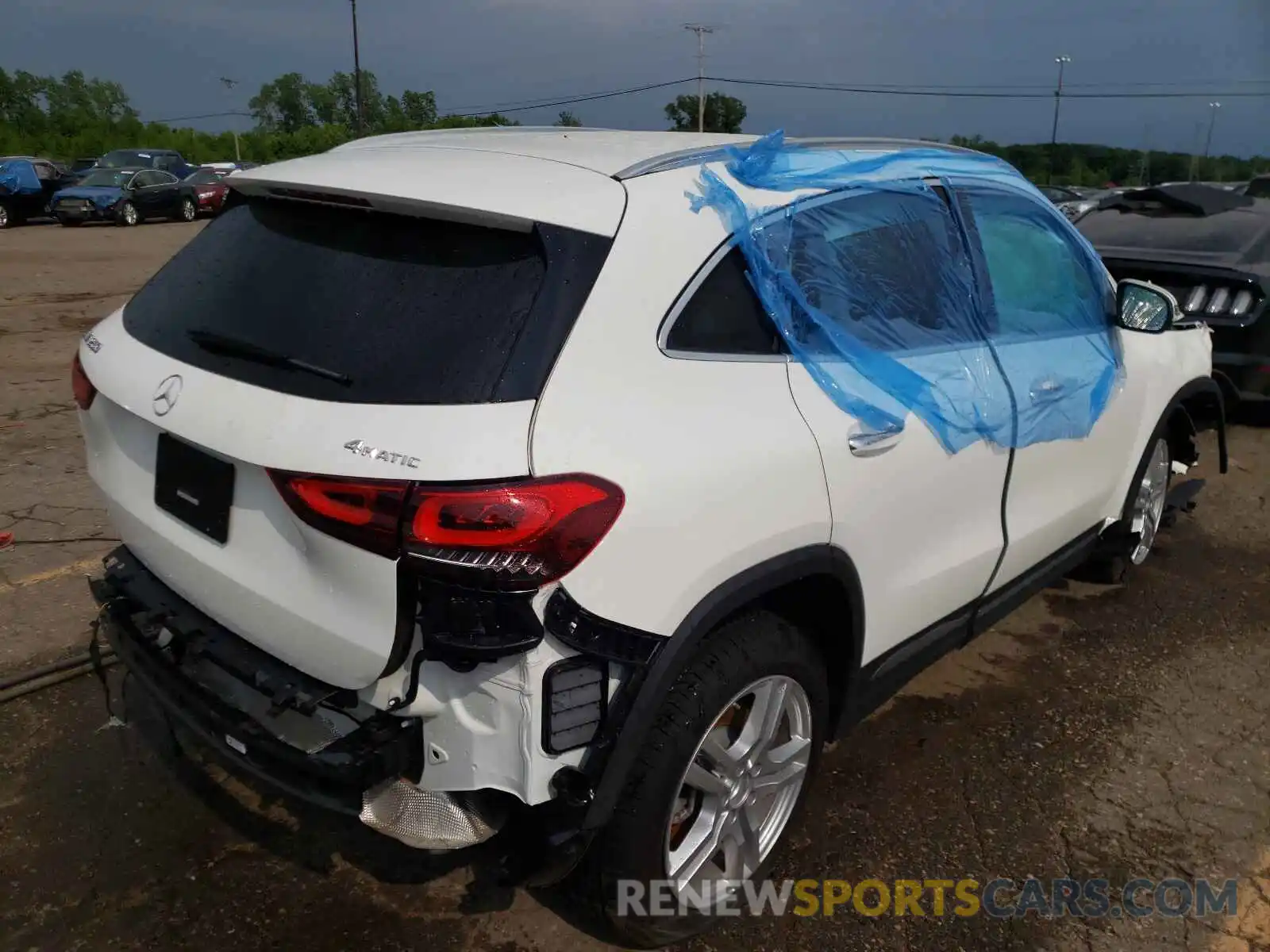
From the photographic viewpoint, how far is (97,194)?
79.2 ft

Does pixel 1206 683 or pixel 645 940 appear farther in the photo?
pixel 1206 683

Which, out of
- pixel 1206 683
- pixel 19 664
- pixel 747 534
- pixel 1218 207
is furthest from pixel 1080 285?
pixel 1218 207

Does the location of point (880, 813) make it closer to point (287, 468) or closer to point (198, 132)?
point (287, 468)

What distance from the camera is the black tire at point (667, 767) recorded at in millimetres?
2146

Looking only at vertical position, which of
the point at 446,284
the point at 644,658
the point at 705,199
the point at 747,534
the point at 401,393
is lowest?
the point at 644,658

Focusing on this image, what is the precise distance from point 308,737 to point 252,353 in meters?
0.84

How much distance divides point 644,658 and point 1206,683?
2882 millimetres

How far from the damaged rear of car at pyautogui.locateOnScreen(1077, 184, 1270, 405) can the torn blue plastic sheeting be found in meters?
3.45

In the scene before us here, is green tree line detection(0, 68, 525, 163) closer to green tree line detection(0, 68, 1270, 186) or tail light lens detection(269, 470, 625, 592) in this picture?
green tree line detection(0, 68, 1270, 186)

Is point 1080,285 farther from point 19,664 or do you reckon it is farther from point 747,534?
point 19,664

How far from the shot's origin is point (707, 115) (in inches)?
2211

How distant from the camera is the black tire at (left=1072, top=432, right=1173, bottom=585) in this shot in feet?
13.6

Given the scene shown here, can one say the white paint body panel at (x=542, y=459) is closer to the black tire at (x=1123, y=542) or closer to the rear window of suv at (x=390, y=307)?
the rear window of suv at (x=390, y=307)

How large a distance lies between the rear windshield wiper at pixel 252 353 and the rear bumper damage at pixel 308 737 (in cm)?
64
